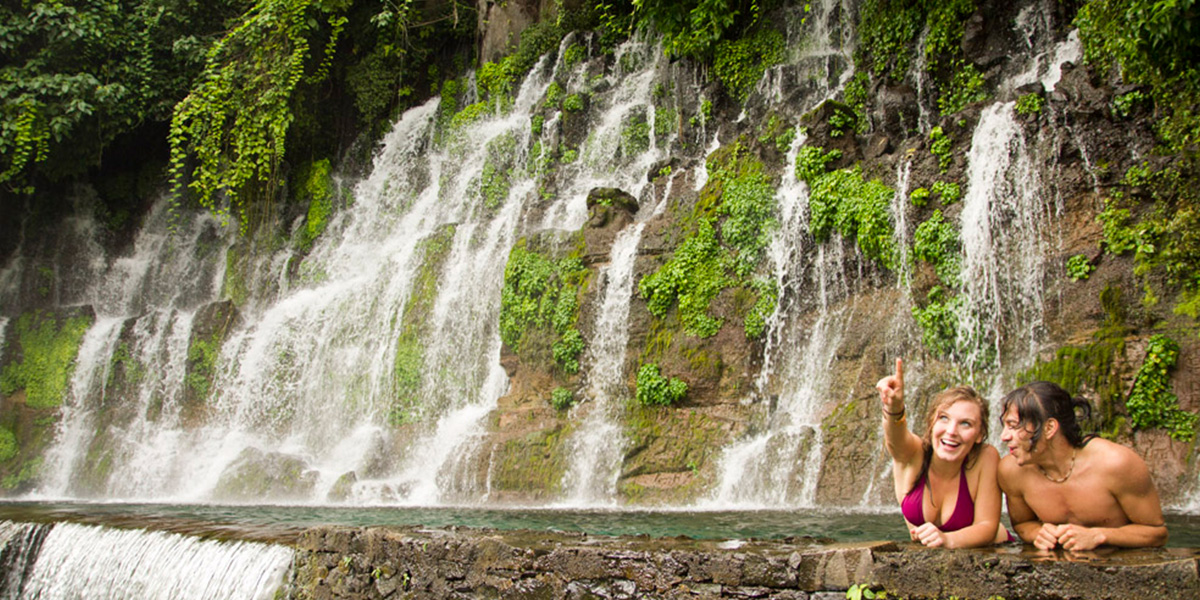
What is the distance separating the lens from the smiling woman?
346 centimetres

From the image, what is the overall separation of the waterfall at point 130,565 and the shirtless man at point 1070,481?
4.08 m

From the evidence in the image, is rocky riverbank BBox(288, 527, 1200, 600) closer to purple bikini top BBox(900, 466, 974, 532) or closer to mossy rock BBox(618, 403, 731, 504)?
purple bikini top BBox(900, 466, 974, 532)

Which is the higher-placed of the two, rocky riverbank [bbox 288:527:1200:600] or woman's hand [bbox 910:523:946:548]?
woman's hand [bbox 910:523:946:548]

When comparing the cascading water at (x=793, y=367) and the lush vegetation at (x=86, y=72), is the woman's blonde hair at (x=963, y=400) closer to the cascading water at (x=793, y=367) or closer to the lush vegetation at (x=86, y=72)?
the cascading water at (x=793, y=367)

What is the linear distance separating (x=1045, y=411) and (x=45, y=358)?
59.2 ft

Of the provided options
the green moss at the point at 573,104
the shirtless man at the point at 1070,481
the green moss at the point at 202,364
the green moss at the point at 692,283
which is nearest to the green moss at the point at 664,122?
the green moss at the point at 573,104

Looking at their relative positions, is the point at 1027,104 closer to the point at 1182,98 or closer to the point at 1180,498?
the point at 1182,98

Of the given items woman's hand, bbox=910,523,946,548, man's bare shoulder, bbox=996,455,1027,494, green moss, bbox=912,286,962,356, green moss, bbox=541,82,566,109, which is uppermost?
green moss, bbox=541,82,566,109

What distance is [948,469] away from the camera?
143 inches

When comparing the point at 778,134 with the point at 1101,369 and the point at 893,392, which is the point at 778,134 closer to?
the point at 1101,369

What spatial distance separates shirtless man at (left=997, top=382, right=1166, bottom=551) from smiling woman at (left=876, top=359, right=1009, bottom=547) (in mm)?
112

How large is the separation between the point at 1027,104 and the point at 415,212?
11107mm

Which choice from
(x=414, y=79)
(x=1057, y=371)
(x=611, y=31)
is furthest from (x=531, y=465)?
(x=414, y=79)

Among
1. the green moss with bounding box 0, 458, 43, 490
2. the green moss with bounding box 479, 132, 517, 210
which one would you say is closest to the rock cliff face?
the green moss with bounding box 479, 132, 517, 210
